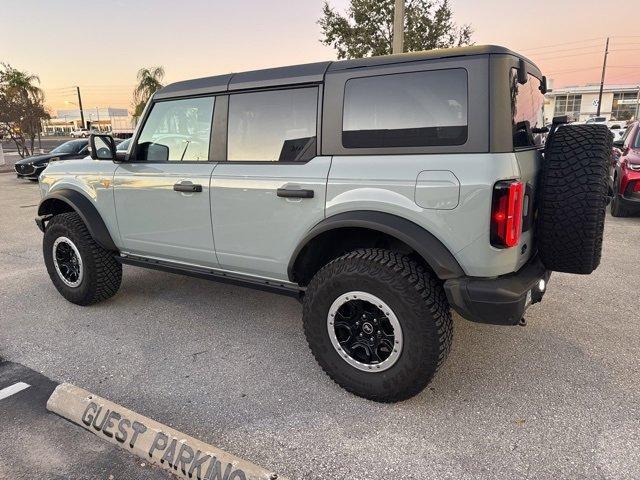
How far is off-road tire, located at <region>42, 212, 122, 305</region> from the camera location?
3949mm

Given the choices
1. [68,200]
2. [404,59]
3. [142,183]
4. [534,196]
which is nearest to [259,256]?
[142,183]

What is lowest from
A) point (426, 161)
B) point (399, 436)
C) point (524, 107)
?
point (399, 436)

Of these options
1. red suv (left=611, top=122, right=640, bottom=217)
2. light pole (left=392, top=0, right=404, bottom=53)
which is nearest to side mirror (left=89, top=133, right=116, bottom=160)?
light pole (left=392, top=0, right=404, bottom=53)

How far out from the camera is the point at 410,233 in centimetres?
240

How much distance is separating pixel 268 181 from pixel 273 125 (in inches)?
15.7

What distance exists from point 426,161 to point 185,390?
2.01 meters

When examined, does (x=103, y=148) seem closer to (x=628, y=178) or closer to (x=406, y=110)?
(x=406, y=110)

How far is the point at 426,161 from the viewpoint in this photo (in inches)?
93.0

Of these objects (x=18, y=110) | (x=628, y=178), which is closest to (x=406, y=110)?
(x=628, y=178)

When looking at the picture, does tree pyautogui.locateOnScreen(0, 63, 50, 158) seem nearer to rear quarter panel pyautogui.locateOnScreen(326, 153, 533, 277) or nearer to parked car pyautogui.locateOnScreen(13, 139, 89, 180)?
parked car pyautogui.locateOnScreen(13, 139, 89, 180)

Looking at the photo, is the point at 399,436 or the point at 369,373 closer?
the point at 399,436

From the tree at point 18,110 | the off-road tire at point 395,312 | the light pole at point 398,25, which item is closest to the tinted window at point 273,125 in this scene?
the off-road tire at point 395,312

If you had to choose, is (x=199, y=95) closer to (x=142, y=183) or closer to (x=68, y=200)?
(x=142, y=183)

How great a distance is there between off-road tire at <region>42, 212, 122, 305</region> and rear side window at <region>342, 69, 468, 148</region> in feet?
8.51
